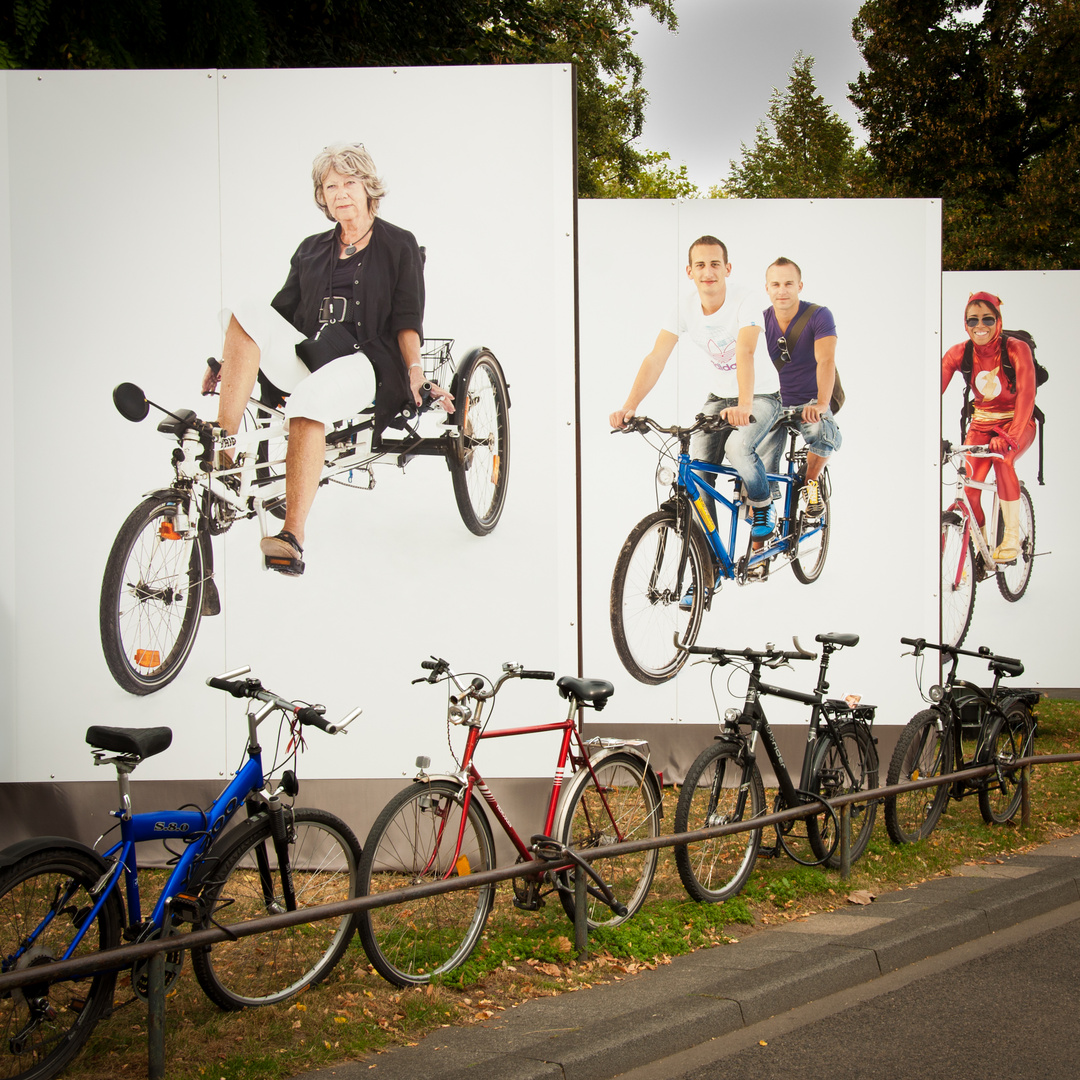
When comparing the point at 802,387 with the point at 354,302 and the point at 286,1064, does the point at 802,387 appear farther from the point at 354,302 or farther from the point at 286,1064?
the point at 286,1064

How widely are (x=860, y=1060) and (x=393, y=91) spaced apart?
4888 mm

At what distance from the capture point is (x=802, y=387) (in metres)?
8.43

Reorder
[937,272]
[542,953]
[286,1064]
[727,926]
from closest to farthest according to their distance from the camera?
[286,1064], [542,953], [727,926], [937,272]

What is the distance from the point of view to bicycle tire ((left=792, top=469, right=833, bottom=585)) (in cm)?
834

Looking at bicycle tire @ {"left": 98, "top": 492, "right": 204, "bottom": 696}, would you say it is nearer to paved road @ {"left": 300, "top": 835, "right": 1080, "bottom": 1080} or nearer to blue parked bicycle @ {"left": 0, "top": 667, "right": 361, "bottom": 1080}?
blue parked bicycle @ {"left": 0, "top": 667, "right": 361, "bottom": 1080}

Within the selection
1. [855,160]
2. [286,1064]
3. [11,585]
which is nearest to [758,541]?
[11,585]

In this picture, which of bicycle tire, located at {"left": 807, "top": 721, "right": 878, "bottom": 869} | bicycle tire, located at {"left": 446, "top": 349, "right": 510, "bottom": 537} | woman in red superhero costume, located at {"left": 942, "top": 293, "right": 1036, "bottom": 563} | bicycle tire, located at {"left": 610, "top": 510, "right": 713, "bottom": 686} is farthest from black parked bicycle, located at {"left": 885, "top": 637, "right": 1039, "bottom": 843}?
woman in red superhero costume, located at {"left": 942, "top": 293, "right": 1036, "bottom": 563}

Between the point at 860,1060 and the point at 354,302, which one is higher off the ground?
the point at 354,302

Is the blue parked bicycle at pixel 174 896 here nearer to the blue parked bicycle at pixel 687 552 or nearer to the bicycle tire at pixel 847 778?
the bicycle tire at pixel 847 778

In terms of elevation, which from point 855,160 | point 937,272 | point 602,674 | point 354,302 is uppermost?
point 855,160

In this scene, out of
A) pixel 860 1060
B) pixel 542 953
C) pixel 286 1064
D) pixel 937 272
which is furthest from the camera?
pixel 937 272

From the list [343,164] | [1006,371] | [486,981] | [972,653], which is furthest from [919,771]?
[1006,371]

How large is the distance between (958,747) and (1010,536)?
4408mm

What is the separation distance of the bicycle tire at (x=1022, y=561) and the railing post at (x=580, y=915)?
743cm
